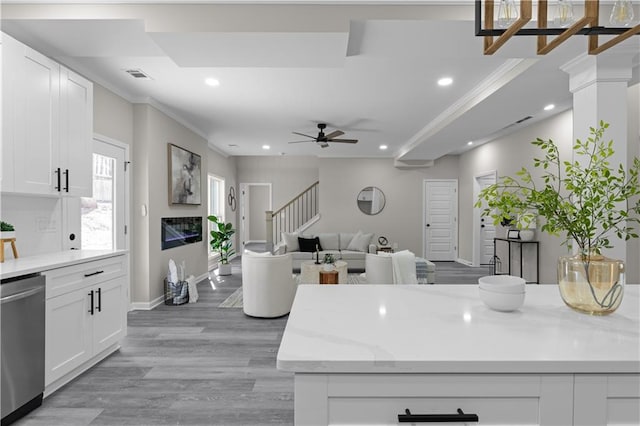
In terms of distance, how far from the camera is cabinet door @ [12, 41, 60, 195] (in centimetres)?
231

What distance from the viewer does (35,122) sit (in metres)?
2.44

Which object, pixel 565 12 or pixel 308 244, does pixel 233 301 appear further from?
pixel 565 12

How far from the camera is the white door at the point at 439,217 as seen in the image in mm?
8672

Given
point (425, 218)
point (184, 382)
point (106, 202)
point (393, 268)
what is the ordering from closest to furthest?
1. point (184, 382)
2. point (106, 202)
3. point (393, 268)
4. point (425, 218)

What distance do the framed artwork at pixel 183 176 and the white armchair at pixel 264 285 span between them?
179cm

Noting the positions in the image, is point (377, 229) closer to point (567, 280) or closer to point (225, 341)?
point (225, 341)

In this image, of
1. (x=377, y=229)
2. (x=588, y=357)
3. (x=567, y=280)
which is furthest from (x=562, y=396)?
(x=377, y=229)

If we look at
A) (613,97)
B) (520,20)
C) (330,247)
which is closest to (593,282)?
(520,20)

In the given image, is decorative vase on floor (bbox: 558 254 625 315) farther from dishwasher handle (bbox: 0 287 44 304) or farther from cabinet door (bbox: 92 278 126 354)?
cabinet door (bbox: 92 278 126 354)

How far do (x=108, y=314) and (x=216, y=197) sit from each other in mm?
5889

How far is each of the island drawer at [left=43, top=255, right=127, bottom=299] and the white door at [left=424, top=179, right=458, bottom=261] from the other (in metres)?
7.20

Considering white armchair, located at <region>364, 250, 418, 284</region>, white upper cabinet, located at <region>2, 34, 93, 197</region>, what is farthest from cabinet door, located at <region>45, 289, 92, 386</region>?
white armchair, located at <region>364, 250, 418, 284</region>

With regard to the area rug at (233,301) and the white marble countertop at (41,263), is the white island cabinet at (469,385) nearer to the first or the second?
the white marble countertop at (41,263)

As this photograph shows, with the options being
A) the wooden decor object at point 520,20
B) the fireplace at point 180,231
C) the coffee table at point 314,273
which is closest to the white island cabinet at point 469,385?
the wooden decor object at point 520,20
